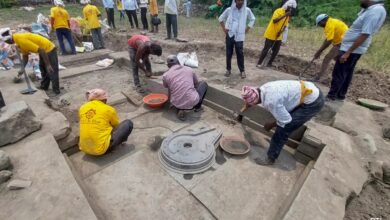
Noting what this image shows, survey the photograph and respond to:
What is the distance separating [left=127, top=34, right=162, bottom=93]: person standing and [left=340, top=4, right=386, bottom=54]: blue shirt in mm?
3448

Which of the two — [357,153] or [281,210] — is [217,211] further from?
[357,153]

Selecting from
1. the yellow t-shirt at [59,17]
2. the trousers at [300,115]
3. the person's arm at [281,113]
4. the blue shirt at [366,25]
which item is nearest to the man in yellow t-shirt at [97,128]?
the person's arm at [281,113]

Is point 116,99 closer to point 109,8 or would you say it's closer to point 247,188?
point 247,188

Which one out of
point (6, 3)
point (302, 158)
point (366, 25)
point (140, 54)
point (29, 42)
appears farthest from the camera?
point (6, 3)

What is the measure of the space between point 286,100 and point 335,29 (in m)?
3.17

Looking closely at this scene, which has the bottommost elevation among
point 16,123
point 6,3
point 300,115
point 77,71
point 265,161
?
point 265,161

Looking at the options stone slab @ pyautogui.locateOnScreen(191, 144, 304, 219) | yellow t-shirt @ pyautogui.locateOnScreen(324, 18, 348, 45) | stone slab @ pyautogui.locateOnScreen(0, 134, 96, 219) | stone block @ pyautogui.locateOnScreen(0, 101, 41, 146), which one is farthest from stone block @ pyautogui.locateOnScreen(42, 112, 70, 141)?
yellow t-shirt @ pyautogui.locateOnScreen(324, 18, 348, 45)

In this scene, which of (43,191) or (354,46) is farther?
(354,46)

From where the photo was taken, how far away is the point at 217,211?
2.62 meters

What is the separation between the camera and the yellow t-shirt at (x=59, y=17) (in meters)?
6.93

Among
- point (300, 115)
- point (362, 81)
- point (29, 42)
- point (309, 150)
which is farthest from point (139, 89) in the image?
point (362, 81)

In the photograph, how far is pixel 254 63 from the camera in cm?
692

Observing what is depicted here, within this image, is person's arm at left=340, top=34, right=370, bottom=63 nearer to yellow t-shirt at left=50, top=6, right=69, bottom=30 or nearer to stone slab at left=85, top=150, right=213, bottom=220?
stone slab at left=85, top=150, right=213, bottom=220

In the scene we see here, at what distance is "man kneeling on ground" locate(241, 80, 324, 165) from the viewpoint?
9.32ft
